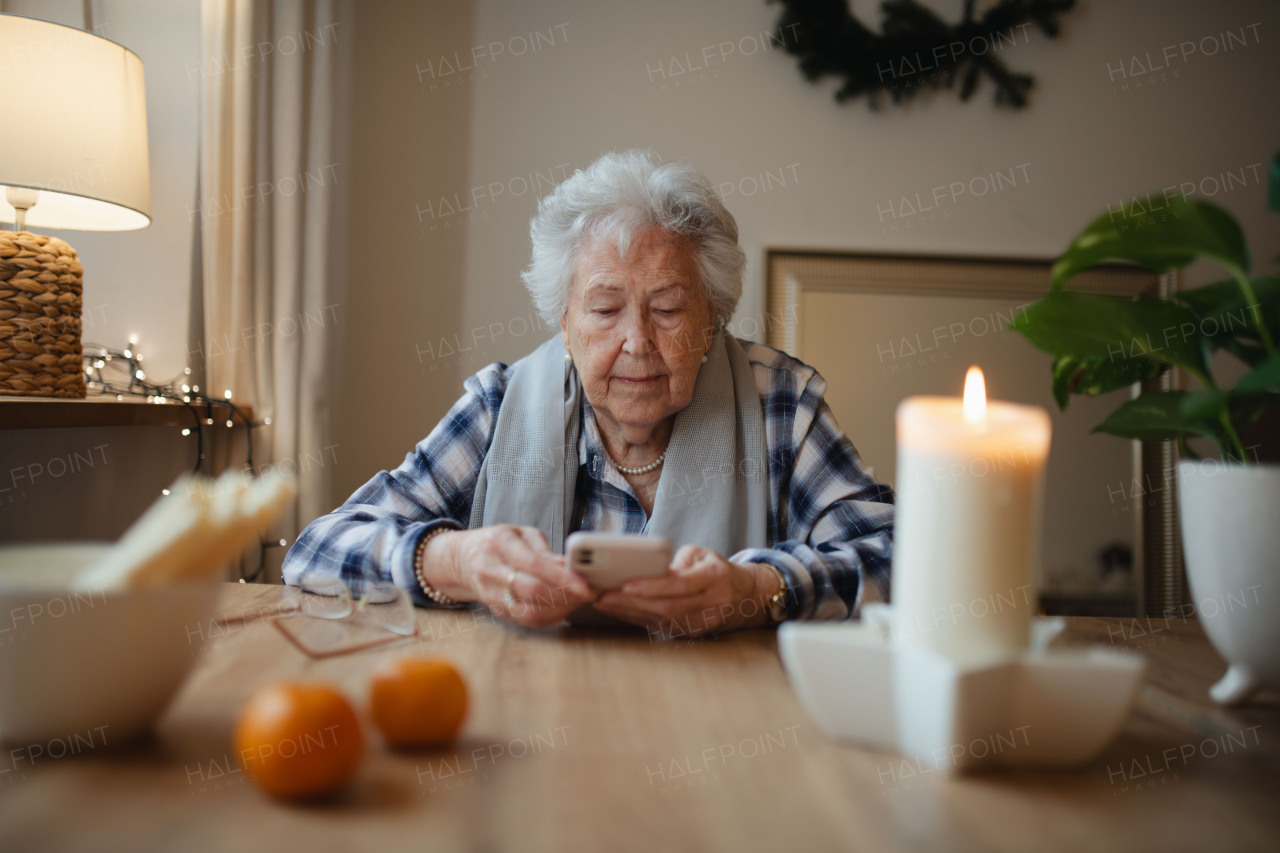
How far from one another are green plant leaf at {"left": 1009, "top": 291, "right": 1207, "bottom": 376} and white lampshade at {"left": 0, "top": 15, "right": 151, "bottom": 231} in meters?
1.47

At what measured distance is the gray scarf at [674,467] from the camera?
1.34 meters

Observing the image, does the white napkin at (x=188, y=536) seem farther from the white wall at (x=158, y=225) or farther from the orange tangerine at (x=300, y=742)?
the white wall at (x=158, y=225)

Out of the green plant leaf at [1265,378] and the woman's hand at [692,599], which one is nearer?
the green plant leaf at [1265,378]

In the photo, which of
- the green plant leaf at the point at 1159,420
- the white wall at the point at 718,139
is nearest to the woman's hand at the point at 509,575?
the green plant leaf at the point at 1159,420

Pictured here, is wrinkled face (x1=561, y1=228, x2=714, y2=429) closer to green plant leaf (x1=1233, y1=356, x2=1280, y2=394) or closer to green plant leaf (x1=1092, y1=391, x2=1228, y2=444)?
green plant leaf (x1=1092, y1=391, x2=1228, y2=444)

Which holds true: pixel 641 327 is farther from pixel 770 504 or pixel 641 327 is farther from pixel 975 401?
pixel 975 401

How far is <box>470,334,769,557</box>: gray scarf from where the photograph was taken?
4.40 ft

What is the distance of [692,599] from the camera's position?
32.5 inches

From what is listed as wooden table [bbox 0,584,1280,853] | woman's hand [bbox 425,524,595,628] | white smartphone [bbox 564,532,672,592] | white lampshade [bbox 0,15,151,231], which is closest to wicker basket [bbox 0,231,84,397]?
white lampshade [bbox 0,15,151,231]

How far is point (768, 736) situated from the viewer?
54cm

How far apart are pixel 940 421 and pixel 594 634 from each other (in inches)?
18.5

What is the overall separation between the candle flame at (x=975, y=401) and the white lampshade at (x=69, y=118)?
1.45 meters

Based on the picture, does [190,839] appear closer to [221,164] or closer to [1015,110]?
[221,164]

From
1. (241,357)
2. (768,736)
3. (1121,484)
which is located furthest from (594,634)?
(1121,484)
